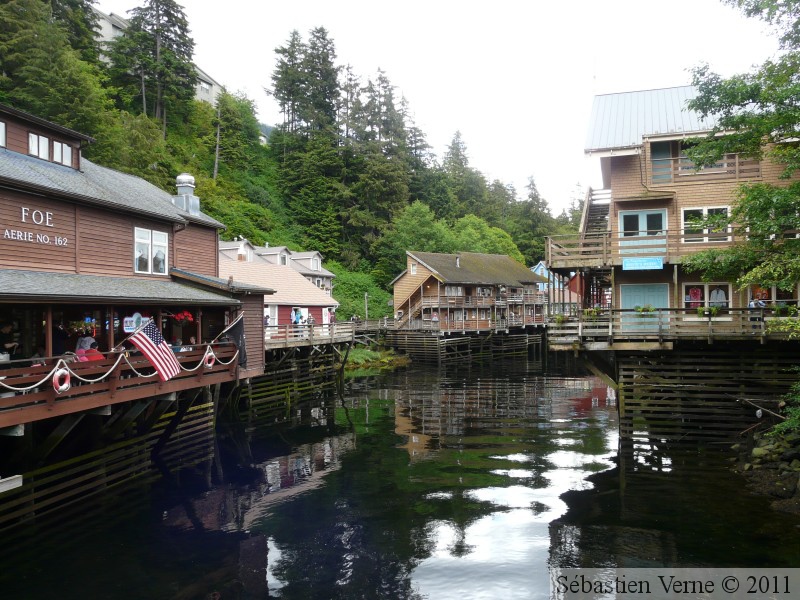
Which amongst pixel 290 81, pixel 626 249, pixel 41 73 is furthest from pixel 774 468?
pixel 290 81

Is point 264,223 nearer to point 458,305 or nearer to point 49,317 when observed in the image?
point 458,305

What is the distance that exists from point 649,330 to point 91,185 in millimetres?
19757

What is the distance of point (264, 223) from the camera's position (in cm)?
6175

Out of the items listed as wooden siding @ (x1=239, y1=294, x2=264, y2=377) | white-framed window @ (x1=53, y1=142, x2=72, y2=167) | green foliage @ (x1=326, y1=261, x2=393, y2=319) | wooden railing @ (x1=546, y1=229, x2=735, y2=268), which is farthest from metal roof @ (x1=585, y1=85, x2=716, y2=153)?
green foliage @ (x1=326, y1=261, x2=393, y2=319)

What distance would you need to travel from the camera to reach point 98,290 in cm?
1656

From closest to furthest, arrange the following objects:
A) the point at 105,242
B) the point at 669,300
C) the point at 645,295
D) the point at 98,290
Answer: the point at 98,290 < the point at 105,242 < the point at 669,300 < the point at 645,295

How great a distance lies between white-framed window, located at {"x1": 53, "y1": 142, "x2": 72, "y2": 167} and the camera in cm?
1959

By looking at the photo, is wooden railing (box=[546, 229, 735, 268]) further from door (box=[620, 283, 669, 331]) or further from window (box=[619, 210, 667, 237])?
door (box=[620, 283, 669, 331])

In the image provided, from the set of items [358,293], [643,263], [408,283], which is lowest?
[643,263]

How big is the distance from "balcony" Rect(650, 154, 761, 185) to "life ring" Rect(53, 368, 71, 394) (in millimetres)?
21404

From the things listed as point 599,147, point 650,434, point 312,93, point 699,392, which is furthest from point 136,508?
point 312,93

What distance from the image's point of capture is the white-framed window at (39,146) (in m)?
18.5

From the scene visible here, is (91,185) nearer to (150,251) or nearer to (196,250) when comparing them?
(150,251)

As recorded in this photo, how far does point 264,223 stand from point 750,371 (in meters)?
51.4
